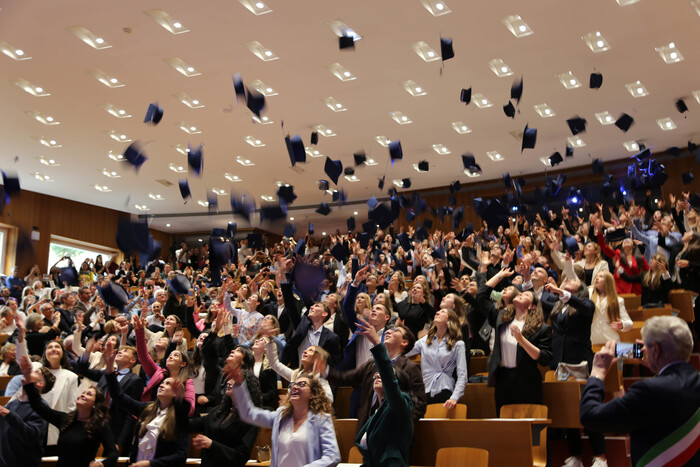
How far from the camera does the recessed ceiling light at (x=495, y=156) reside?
15.2m

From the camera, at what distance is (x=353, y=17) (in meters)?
9.50

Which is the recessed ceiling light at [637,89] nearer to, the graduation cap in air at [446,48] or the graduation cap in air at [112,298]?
the graduation cap in air at [446,48]

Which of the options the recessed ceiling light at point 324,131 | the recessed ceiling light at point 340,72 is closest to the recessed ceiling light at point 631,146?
the recessed ceiling light at point 324,131

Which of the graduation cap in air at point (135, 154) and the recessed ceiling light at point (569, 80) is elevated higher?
the recessed ceiling light at point (569, 80)

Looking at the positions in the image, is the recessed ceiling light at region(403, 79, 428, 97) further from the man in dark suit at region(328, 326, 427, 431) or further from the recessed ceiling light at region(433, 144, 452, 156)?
the man in dark suit at region(328, 326, 427, 431)

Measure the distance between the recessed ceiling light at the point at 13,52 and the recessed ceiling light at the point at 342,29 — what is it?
4.79 metres

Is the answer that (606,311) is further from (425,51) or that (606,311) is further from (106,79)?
(106,79)

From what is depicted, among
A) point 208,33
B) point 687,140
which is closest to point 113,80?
point 208,33

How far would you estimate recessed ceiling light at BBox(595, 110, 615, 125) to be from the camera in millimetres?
13012

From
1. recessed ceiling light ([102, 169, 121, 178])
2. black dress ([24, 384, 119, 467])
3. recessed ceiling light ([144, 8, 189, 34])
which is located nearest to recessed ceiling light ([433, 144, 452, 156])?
recessed ceiling light ([144, 8, 189, 34])

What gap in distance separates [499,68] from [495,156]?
14.9ft

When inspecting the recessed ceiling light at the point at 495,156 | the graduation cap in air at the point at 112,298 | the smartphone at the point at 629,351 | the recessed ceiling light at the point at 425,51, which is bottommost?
the smartphone at the point at 629,351

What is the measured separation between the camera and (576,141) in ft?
47.2

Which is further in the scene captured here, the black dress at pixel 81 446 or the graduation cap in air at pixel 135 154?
the graduation cap in air at pixel 135 154
